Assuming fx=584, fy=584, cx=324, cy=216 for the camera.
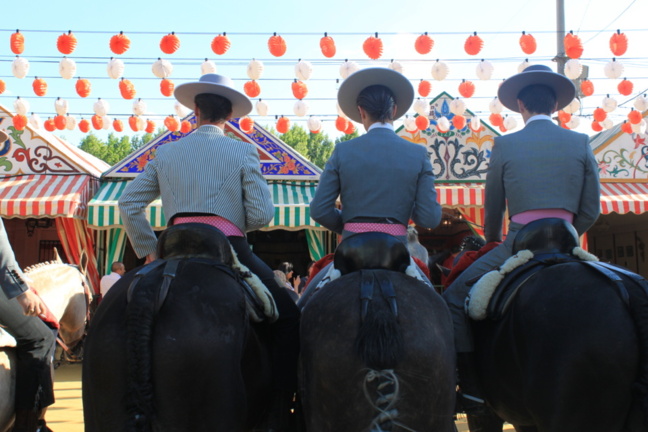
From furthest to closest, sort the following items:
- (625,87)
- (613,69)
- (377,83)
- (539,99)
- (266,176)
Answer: (266,176) → (625,87) → (613,69) → (539,99) → (377,83)

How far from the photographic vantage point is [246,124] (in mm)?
12023

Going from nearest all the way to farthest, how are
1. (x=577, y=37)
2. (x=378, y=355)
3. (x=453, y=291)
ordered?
(x=378, y=355)
(x=453, y=291)
(x=577, y=37)

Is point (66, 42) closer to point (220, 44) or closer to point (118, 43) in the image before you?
point (118, 43)

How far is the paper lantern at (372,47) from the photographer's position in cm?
995

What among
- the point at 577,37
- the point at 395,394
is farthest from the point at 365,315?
the point at 577,37

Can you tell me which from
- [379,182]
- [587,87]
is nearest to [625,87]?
[587,87]

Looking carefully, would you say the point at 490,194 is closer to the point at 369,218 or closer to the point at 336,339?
the point at 369,218

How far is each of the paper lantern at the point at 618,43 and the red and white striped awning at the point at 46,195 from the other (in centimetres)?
995

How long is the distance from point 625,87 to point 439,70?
355cm

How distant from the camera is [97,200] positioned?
11.4 metres

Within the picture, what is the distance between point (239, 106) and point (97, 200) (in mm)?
8804

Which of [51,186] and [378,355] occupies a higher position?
[51,186]

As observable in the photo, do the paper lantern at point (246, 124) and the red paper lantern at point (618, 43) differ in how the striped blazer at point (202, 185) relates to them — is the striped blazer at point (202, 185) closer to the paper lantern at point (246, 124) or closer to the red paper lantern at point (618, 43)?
the red paper lantern at point (618, 43)

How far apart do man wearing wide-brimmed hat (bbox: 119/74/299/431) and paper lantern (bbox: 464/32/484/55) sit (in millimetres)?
7778
